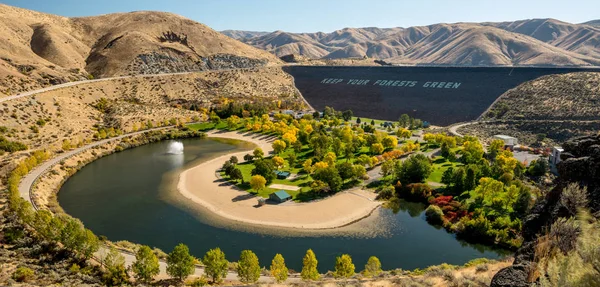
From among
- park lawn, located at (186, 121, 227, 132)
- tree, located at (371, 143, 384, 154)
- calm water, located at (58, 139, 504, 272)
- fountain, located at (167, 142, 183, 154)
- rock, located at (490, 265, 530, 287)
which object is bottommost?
calm water, located at (58, 139, 504, 272)

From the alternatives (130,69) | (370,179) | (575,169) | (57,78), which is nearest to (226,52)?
(130,69)

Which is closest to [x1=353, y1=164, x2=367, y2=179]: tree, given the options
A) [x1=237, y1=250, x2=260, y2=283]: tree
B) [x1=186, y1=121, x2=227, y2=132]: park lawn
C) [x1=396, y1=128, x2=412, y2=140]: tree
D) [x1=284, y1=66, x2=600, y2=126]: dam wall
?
[x1=396, y1=128, x2=412, y2=140]: tree

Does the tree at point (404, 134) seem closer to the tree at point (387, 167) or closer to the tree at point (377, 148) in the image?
the tree at point (377, 148)

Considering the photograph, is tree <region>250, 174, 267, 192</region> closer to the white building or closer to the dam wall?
the white building

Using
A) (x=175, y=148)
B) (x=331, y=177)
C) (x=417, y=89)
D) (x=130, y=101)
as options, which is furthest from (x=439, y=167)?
(x=130, y=101)

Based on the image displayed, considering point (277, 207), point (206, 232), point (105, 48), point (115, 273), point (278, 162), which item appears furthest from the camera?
point (105, 48)

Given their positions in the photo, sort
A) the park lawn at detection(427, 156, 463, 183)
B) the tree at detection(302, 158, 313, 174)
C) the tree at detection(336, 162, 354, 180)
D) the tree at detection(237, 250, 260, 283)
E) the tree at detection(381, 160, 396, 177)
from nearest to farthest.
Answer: the tree at detection(237, 250, 260, 283)
the tree at detection(336, 162, 354, 180)
the park lawn at detection(427, 156, 463, 183)
the tree at detection(381, 160, 396, 177)
the tree at detection(302, 158, 313, 174)

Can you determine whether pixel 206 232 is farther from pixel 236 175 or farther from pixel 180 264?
pixel 236 175
